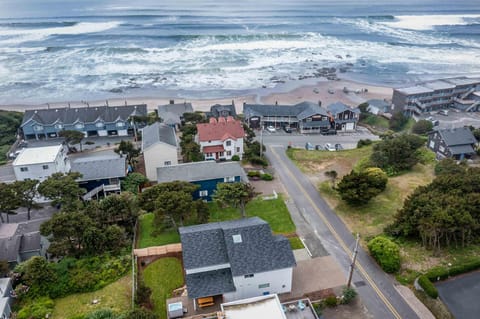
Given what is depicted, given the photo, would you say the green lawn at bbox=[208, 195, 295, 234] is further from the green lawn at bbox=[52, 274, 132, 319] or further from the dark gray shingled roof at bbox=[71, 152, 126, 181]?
the dark gray shingled roof at bbox=[71, 152, 126, 181]

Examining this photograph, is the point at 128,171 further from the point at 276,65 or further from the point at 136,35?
the point at 136,35

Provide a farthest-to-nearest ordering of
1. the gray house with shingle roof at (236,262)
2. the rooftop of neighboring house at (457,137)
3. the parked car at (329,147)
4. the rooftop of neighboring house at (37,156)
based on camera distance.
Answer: the parked car at (329,147) → the rooftop of neighboring house at (457,137) → the rooftop of neighboring house at (37,156) → the gray house with shingle roof at (236,262)

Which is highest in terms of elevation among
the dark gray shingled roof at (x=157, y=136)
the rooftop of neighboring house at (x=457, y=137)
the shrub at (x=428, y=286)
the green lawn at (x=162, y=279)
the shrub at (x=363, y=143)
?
the dark gray shingled roof at (x=157, y=136)

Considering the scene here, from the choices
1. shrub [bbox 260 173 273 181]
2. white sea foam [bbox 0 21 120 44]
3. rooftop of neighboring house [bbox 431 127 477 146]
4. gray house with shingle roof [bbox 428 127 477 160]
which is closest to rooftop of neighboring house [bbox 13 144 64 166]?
shrub [bbox 260 173 273 181]

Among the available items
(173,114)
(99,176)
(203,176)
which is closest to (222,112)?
(173,114)

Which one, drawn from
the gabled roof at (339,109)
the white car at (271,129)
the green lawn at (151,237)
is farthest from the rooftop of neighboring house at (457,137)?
the green lawn at (151,237)

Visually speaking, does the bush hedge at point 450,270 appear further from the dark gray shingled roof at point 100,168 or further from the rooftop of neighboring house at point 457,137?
the dark gray shingled roof at point 100,168

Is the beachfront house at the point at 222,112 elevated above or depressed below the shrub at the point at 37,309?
above
